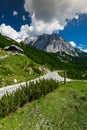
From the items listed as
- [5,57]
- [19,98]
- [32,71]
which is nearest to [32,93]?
[19,98]

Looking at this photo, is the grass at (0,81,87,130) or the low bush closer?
the grass at (0,81,87,130)

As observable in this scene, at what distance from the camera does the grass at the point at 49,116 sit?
1088 inches

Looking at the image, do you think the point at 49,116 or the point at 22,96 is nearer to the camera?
the point at 49,116

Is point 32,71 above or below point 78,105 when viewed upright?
above

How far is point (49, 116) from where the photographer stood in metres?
32.0

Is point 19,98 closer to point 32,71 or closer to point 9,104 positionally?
point 9,104

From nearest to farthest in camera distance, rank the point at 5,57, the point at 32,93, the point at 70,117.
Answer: the point at 70,117 < the point at 32,93 < the point at 5,57

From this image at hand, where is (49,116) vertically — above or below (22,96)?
below

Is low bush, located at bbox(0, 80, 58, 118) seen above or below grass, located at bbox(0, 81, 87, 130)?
above

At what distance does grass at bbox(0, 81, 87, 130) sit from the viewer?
2762 centimetres

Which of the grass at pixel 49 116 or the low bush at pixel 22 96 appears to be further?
the low bush at pixel 22 96

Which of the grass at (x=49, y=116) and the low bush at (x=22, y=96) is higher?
the low bush at (x=22, y=96)

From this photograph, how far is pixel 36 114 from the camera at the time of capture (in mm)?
33031

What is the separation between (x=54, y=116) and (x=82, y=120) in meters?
4.33
